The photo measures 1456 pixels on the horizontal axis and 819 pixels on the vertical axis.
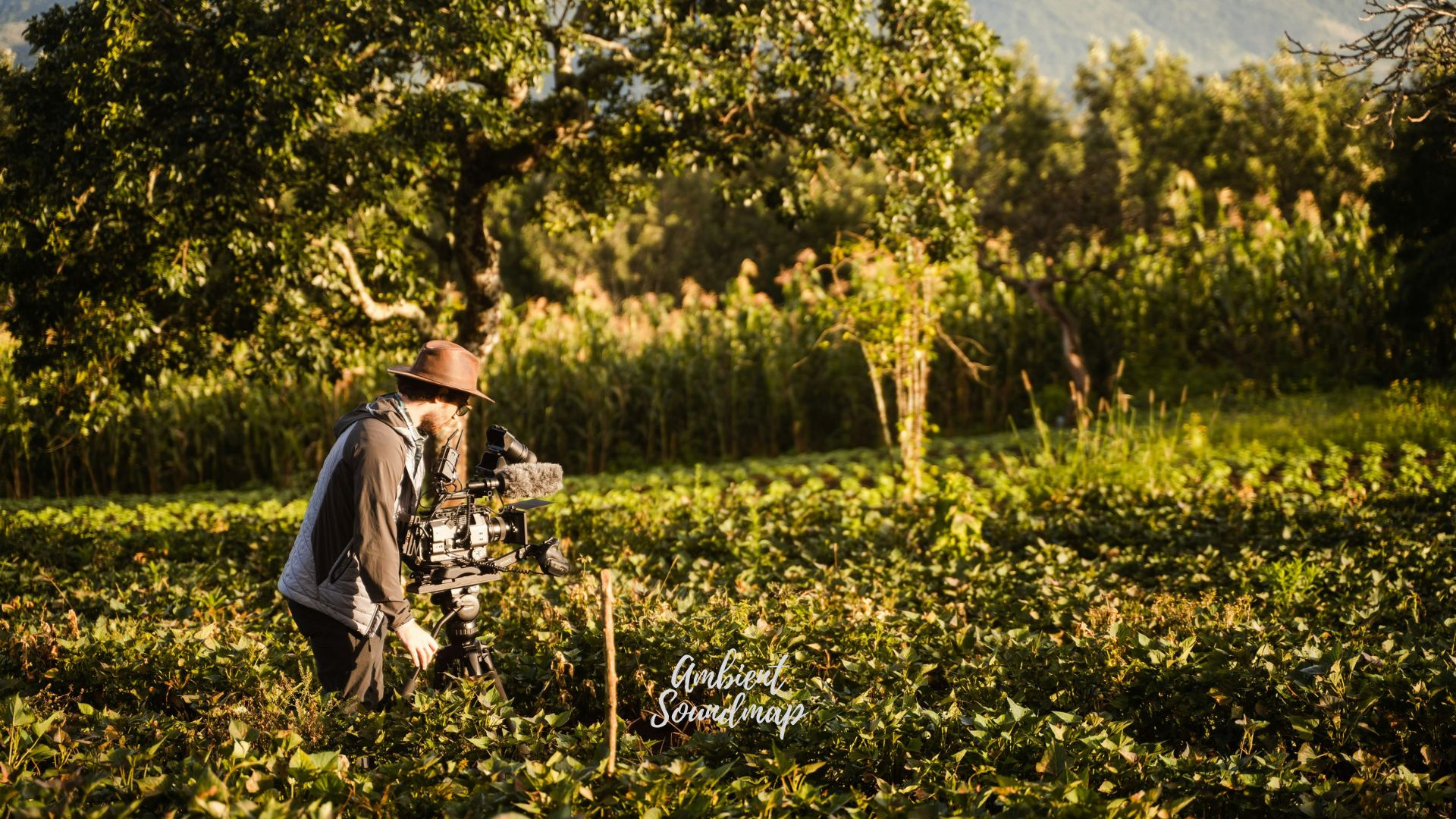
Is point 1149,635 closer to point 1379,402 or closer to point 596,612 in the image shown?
point 596,612

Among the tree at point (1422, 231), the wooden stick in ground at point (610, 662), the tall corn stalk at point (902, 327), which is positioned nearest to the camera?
the wooden stick in ground at point (610, 662)

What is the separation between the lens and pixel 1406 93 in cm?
506

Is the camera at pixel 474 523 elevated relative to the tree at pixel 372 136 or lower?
lower

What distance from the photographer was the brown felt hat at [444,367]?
131 inches

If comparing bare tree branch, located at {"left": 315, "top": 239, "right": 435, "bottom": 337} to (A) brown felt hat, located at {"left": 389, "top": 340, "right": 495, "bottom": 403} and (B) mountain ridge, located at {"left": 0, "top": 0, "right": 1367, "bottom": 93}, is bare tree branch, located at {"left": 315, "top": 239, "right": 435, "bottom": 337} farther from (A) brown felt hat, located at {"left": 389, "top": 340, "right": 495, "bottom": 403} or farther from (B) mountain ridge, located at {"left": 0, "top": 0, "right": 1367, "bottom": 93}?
(A) brown felt hat, located at {"left": 389, "top": 340, "right": 495, "bottom": 403}

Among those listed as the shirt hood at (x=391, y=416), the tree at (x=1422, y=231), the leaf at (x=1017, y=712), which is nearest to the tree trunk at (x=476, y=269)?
the shirt hood at (x=391, y=416)

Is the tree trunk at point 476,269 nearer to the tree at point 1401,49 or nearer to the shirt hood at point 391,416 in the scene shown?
the shirt hood at point 391,416

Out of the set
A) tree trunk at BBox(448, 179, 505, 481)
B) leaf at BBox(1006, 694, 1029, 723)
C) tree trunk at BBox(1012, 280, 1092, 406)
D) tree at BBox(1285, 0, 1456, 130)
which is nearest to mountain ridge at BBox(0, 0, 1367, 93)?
tree at BBox(1285, 0, 1456, 130)

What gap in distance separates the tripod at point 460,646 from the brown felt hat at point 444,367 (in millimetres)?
662

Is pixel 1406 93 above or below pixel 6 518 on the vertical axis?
above

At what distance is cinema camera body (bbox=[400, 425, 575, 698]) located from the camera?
335cm

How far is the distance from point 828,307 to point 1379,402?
6398 millimetres

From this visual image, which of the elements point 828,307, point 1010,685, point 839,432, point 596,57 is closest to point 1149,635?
point 1010,685

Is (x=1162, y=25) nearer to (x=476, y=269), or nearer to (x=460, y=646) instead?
(x=476, y=269)
